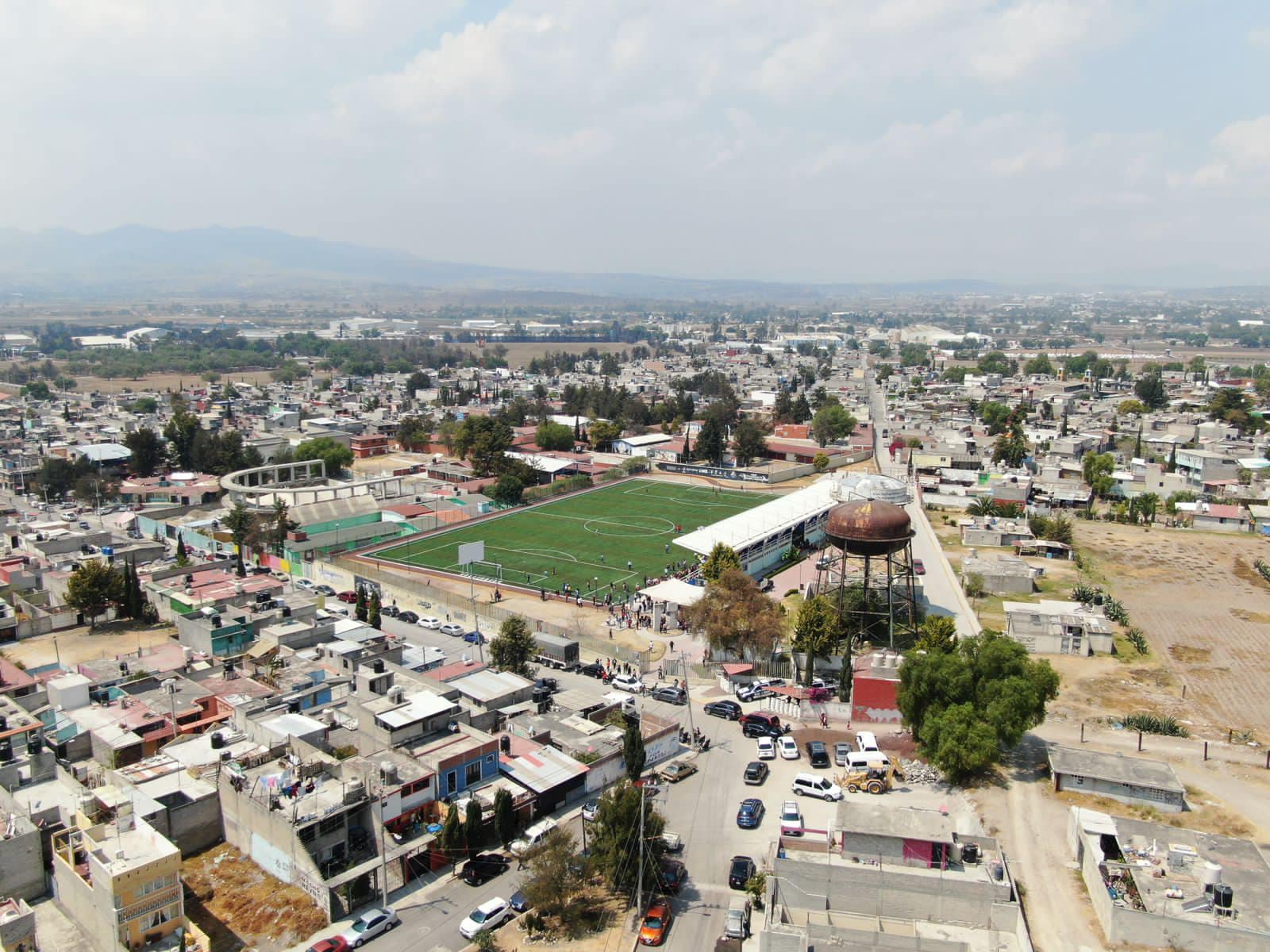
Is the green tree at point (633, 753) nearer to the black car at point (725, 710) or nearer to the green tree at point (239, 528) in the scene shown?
the black car at point (725, 710)

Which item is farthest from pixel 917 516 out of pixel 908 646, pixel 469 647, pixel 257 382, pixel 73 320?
pixel 73 320

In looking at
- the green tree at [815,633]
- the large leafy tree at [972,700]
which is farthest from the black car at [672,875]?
the green tree at [815,633]

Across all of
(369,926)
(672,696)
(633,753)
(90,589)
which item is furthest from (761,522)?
(369,926)

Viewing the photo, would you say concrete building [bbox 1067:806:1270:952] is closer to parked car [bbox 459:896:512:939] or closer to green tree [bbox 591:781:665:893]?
green tree [bbox 591:781:665:893]

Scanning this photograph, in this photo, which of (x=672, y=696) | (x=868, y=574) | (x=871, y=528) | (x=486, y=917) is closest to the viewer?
(x=486, y=917)

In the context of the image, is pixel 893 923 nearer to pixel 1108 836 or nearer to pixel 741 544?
pixel 1108 836

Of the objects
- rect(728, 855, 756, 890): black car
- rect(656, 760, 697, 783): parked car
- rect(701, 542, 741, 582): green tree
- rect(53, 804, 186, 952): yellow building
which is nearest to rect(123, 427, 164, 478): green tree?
rect(701, 542, 741, 582): green tree

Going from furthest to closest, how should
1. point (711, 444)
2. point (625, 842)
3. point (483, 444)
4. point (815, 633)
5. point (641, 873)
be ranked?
point (711, 444) < point (483, 444) < point (815, 633) < point (625, 842) < point (641, 873)

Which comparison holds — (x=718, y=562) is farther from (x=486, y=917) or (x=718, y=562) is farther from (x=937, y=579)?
(x=486, y=917)
